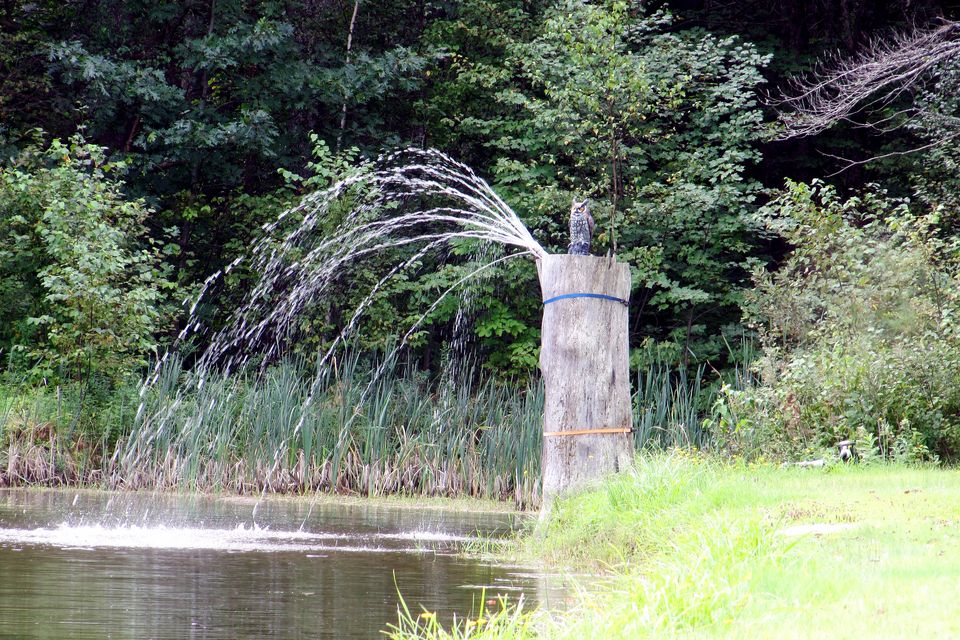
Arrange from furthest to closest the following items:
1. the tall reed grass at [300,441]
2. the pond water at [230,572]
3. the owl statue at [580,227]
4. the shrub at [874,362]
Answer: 1. the tall reed grass at [300,441]
2. the shrub at [874,362]
3. the owl statue at [580,227]
4. the pond water at [230,572]

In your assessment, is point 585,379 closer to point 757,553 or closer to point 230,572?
point 230,572

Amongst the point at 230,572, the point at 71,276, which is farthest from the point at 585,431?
the point at 71,276

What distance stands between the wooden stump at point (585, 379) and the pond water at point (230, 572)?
101 centimetres

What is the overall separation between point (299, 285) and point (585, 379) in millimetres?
8714

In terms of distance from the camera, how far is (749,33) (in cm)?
1950

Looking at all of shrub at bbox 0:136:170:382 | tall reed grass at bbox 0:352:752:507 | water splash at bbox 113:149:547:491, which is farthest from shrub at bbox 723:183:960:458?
shrub at bbox 0:136:170:382

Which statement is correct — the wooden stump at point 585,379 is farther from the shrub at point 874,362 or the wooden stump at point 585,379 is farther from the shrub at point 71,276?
the shrub at point 71,276

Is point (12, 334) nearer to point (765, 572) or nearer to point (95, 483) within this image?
point (95, 483)

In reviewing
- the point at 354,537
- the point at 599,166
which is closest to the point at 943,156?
the point at 599,166

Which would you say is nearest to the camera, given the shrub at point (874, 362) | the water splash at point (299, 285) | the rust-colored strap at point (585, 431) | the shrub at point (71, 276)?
the rust-colored strap at point (585, 431)

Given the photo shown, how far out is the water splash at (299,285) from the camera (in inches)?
457

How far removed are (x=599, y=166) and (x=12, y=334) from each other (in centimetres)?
893

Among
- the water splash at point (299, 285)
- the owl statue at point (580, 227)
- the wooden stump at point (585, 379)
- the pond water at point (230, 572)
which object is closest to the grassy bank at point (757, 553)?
the wooden stump at point (585, 379)

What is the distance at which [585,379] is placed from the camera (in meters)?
7.64
